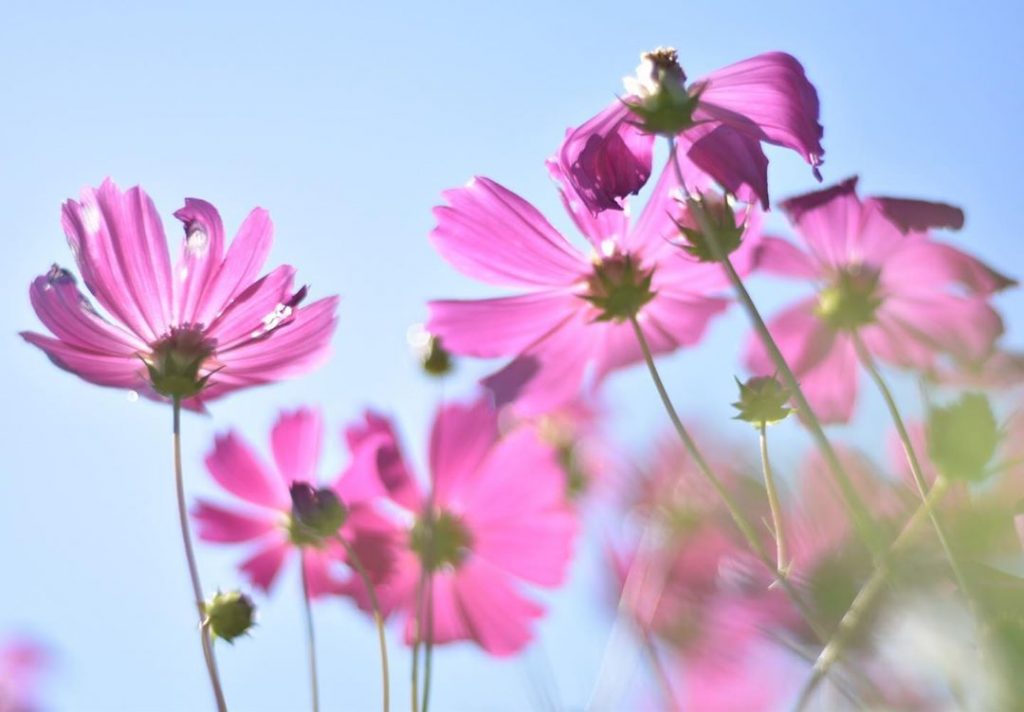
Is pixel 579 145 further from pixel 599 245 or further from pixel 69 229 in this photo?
pixel 69 229

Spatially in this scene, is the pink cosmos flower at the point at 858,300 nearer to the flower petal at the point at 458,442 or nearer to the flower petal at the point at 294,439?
the flower petal at the point at 458,442

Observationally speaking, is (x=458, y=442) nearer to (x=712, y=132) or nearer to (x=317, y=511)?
(x=317, y=511)

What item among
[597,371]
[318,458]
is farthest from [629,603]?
[318,458]

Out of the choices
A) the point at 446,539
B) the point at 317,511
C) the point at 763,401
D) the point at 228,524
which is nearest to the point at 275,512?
the point at 228,524

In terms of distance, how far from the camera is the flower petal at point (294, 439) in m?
0.77

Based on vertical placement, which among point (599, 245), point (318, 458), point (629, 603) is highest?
point (599, 245)

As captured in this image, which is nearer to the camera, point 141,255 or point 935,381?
point 935,381

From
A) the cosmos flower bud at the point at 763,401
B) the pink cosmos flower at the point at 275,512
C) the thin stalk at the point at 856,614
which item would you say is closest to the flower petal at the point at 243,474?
the pink cosmos flower at the point at 275,512

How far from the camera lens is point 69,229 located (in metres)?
0.61

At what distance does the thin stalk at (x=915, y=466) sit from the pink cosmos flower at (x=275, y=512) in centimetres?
34

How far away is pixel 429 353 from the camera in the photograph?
2.48 ft

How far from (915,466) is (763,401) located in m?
0.20

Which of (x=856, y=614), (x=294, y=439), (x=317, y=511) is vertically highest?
(x=294, y=439)

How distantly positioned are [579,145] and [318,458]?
0.35m
